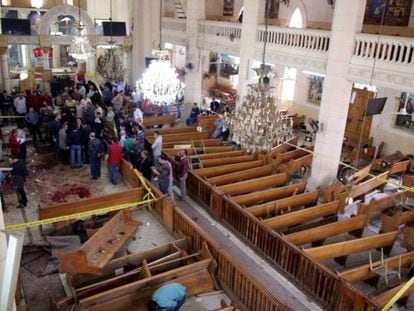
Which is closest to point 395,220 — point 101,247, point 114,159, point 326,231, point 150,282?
point 326,231

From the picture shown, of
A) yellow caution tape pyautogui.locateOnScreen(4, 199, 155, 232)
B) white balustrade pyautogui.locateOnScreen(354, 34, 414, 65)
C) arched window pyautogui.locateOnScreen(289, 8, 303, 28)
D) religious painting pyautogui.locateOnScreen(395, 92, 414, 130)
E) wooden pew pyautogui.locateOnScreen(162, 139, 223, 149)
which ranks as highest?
arched window pyautogui.locateOnScreen(289, 8, 303, 28)

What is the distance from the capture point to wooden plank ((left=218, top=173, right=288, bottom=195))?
36.1ft

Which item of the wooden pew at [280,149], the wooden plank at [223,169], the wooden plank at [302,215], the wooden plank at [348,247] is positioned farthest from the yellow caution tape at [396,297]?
the wooden pew at [280,149]

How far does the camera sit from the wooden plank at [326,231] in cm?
880

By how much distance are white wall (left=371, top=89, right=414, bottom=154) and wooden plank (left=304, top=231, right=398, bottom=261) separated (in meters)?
7.20

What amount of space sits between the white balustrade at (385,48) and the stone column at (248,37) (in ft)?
15.3

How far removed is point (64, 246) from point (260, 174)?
19.6 feet

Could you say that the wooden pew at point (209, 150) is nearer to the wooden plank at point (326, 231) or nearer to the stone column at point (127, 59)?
the wooden plank at point (326, 231)

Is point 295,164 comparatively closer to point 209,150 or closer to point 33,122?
point 209,150

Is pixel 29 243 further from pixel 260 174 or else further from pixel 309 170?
pixel 309 170

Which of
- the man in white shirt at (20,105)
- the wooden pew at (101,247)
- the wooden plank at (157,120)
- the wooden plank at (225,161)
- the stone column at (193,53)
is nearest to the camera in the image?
the wooden pew at (101,247)

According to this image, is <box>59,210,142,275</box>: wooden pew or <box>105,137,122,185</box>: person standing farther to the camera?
<box>105,137,122,185</box>: person standing

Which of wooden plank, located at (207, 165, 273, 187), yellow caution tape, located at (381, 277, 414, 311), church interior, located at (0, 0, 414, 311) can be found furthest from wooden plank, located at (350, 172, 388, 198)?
yellow caution tape, located at (381, 277, 414, 311)

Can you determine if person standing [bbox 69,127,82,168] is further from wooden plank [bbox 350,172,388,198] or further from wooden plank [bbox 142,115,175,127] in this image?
wooden plank [bbox 350,172,388,198]
